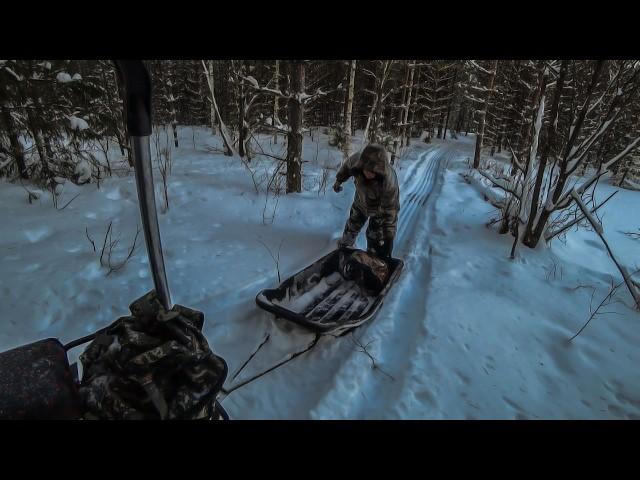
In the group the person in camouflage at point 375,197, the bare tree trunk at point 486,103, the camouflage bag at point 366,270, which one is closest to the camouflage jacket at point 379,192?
the person in camouflage at point 375,197

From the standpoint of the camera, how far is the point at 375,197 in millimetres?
4148

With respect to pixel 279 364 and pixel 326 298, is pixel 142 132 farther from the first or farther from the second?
pixel 326 298

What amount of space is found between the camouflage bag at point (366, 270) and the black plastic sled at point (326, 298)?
0.06 metres

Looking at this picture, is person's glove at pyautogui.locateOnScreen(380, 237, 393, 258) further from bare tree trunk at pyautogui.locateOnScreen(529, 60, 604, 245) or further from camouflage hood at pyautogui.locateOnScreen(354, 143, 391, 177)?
bare tree trunk at pyautogui.locateOnScreen(529, 60, 604, 245)

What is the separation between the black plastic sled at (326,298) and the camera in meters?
2.95

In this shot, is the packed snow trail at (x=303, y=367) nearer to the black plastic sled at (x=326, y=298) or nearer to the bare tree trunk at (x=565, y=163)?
the black plastic sled at (x=326, y=298)

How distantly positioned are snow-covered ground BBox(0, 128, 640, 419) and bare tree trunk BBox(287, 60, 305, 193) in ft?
3.10

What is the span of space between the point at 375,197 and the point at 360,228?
521 millimetres

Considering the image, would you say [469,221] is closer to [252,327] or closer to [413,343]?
[413,343]

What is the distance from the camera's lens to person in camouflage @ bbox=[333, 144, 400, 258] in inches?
154

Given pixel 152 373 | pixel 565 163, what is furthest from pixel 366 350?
pixel 565 163

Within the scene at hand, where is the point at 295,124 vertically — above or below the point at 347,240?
above
